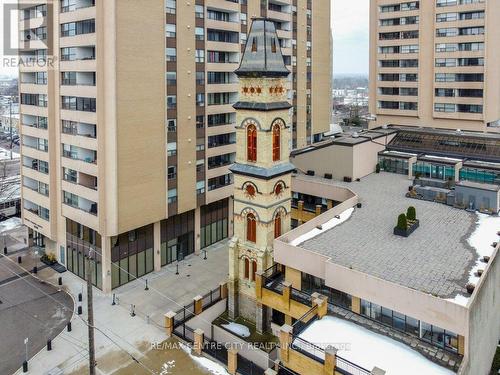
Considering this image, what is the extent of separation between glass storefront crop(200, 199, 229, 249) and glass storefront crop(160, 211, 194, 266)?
176cm

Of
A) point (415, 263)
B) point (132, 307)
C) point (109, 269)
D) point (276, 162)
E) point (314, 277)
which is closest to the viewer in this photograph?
point (415, 263)

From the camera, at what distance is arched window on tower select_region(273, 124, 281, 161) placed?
1283 inches

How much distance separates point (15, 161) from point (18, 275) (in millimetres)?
52330

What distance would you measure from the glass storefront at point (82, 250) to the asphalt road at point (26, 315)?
281cm

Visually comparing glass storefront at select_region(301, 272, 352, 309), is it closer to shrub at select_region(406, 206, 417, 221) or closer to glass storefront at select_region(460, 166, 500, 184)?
shrub at select_region(406, 206, 417, 221)

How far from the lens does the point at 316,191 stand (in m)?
45.4

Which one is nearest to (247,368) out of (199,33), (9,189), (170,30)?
(170,30)

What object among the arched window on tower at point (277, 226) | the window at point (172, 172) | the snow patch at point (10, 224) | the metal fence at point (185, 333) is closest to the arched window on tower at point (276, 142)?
the arched window on tower at point (277, 226)

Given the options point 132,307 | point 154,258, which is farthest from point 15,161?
point 132,307

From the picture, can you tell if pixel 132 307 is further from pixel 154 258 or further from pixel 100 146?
pixel 100 146

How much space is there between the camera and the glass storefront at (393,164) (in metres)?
51.8

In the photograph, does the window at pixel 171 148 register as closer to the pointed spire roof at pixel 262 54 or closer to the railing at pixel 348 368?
the pointed spire roof at pixel 262 54

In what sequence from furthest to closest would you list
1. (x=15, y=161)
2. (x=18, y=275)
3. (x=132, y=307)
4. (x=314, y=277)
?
1. (x=15, y=161)
2. (x=18, y=275)
3. (x=132, y=307)
4. (x=314, y=277)

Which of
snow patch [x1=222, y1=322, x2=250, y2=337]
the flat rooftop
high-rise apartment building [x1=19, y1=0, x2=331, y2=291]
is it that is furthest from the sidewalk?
the flat rooftop
